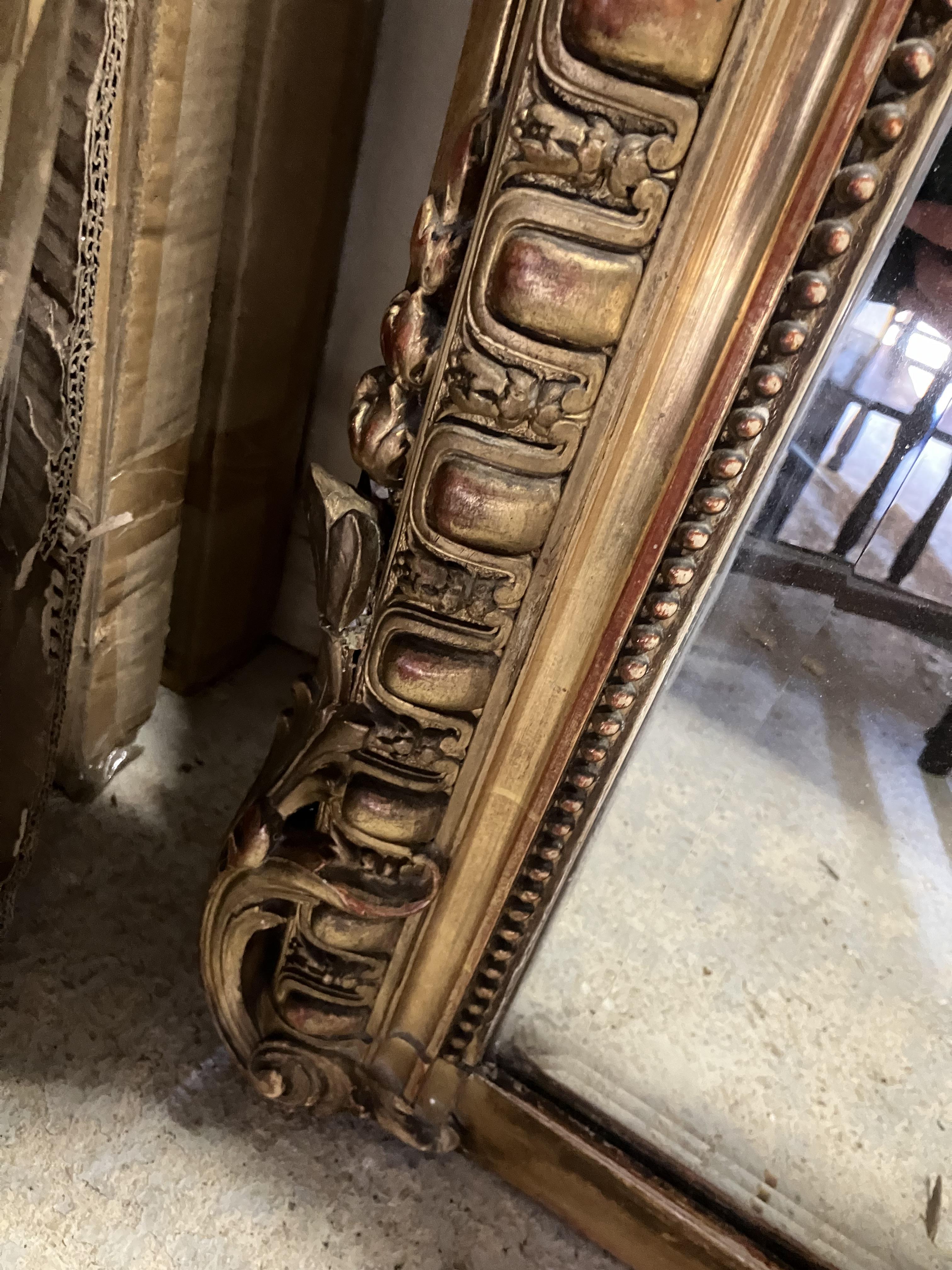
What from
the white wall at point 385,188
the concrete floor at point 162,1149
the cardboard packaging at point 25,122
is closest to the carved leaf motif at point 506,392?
the cardboard packaging at point 25,122

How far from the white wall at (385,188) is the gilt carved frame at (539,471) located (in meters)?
0.43

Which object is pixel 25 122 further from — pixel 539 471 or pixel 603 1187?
pixel 603 1187

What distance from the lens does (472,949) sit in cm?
72

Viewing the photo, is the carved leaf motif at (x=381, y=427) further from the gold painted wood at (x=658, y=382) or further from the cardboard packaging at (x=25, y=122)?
the cardboard packaging at (x=25, y=122)

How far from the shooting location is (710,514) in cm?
54

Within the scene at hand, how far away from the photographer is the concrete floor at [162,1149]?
745mm

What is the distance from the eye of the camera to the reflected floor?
1.99 ft

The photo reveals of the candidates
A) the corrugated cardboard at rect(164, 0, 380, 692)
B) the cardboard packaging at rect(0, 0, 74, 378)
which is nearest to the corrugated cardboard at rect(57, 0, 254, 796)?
the corrugated cardboard at rect(164, 0, 380, 692)

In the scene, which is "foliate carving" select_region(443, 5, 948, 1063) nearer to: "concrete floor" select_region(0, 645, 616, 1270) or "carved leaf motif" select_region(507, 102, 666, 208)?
"carved leaf motif" select_region(507, 102, 666, 208)

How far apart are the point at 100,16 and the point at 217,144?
0.76 ft

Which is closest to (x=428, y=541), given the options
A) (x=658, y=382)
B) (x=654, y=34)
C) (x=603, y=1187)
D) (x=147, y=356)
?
(x=658, y=382)

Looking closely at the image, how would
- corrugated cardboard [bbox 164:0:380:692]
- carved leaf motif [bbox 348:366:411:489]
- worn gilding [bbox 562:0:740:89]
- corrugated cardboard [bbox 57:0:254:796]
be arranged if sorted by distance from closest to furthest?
worn gilding [bbox 562:0:740:89], carved leaf motif [bbox 348:366:411:489], corrugated cardboard [bbox 57:0:254:796], corrugated cardboard [bbox 164:0:380:692]

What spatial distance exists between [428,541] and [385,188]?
577 millimetres

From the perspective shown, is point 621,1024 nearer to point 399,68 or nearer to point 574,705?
point 574,705
